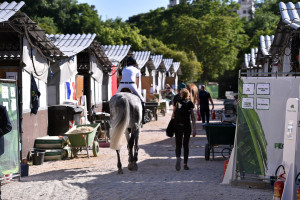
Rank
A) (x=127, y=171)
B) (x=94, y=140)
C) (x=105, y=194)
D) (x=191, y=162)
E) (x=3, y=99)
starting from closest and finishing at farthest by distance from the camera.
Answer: (x=105, y=194), (x=3, y=99), (x=127, y=171), (x=191, y=162), (x=94, y=140)

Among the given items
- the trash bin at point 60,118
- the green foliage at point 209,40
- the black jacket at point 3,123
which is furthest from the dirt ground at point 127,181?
the green foliage at point 209,40

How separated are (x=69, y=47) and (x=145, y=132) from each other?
199 inches

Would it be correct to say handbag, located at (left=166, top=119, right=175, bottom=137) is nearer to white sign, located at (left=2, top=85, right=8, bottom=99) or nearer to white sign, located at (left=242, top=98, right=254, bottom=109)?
white sign, located at (left=242, top=98, right=254, bottom=109)

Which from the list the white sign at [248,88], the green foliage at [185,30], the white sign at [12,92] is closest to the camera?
the white sign at [248,88]

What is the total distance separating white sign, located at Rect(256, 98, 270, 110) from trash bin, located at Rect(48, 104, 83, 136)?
7791 millimetres

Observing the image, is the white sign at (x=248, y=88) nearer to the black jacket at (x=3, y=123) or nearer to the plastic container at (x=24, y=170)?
the black jacket at (x=3, y=123)

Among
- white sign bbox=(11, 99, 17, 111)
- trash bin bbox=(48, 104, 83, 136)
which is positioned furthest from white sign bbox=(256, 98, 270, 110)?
trash bin bbox=(48, 104, 83, 136)

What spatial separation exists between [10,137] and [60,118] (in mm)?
6209

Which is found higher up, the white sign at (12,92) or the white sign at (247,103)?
the white sign at (12,92)

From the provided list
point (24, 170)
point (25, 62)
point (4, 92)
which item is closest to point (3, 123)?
point (4, 92)

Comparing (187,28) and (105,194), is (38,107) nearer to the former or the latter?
(105,194)

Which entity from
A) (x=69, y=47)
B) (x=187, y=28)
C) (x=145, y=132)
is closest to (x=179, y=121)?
(x=69, y=47)

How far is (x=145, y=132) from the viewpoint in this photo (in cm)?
1995

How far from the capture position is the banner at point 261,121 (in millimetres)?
8305
